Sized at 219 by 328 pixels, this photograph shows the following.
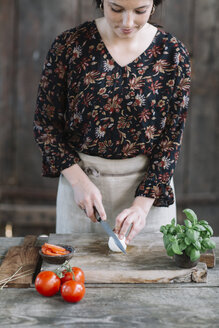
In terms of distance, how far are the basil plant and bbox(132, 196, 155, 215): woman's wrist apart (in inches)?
12.5

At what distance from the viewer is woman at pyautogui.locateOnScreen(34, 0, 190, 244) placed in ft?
7.00

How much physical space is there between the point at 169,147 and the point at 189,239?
559 millimetres

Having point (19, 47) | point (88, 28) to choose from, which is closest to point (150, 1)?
point (88, 28)

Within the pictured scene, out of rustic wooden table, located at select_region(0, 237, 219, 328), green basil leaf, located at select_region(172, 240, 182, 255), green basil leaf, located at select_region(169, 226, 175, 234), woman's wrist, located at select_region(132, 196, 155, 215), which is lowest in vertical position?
rustic wooden table, located at select_region(0, 237, 219, 328)

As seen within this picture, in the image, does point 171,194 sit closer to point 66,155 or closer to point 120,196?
point 120,196

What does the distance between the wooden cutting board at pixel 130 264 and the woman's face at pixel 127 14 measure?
81 centimetres

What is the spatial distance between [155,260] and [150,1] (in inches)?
37.4

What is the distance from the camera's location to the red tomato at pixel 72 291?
1.59 meters

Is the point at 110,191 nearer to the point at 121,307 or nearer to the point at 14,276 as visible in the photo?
the point at 14,276

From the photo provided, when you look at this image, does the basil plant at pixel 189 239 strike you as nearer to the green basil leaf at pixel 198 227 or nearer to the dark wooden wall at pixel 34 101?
the green basil leaf at pixel 198 227

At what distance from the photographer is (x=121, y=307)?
5.22ft

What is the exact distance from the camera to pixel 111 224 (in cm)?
233

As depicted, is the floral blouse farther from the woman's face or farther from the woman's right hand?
the woman's face

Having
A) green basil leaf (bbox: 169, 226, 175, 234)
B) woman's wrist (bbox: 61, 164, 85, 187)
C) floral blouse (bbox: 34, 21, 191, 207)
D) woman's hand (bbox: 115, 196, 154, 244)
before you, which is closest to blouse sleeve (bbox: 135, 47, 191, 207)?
floral blouse (bbox: 34, 21, 191, 207)
